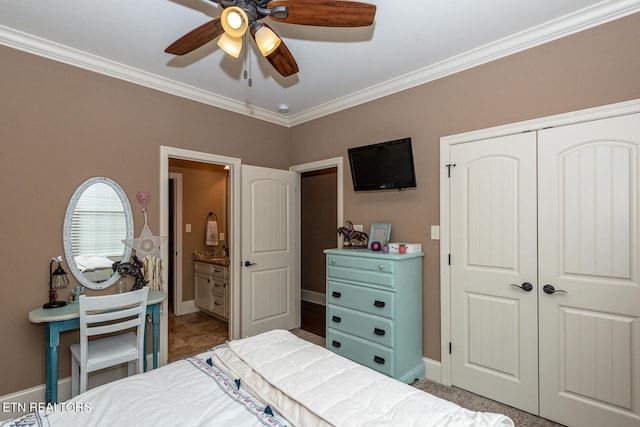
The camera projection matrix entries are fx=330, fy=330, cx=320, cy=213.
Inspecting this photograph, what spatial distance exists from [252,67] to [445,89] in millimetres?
1657

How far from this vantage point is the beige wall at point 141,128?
2199 millimetres

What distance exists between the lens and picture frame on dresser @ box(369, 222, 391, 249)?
3.07 m

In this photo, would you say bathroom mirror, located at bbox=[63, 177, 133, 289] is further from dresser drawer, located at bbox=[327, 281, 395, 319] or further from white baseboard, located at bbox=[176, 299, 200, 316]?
white baseboard, located at bbox=[176, 299, 200, 316]

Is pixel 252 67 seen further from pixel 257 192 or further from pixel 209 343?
pixel 209 343

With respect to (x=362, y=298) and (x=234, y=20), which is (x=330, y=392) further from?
(x=234, y=20)

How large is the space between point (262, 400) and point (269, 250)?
2.50m

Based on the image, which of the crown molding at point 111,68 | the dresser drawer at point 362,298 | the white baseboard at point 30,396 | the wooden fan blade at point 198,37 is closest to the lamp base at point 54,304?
the white baseboard at point 30,396

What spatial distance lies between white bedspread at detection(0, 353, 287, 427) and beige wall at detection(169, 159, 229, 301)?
3487mm

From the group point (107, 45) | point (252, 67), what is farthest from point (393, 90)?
point (107, 45)

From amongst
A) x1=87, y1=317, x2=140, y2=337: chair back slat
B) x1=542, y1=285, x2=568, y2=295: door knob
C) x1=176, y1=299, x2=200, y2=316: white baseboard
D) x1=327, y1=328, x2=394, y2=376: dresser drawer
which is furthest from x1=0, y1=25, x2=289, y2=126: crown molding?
x1=542, y1=285, x2=568, y2=295: door knob

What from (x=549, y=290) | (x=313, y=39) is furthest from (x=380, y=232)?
(x=313, y=39)

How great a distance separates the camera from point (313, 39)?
242 cm

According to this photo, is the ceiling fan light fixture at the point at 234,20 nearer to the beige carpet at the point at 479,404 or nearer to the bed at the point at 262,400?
the bed at the point at 262,400

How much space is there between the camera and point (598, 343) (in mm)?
2070
